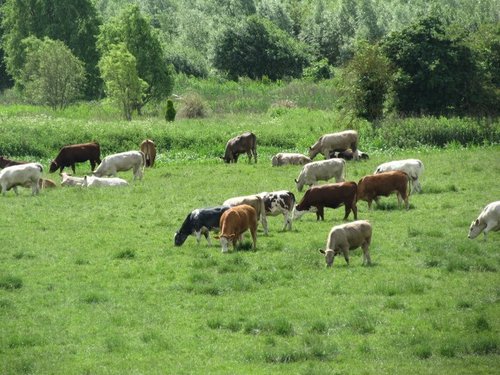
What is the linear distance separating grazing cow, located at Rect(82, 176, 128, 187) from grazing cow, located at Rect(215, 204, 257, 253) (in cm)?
1363

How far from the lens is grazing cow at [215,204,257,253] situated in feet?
84.7

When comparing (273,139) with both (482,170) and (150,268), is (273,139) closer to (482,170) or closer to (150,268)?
(482,170)

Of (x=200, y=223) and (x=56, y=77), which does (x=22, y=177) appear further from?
(x=56, y=77)

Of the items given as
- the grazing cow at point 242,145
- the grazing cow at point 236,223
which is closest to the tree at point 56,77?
the grazing cow at point 242,145

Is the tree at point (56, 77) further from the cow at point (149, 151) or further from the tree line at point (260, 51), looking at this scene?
the cow at point (149, 151)

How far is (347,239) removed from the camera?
23.8 meters

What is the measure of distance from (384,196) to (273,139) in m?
20.1

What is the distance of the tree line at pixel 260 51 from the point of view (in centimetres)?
5472

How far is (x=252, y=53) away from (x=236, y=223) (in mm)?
69452

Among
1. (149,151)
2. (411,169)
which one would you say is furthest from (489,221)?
(149,151)

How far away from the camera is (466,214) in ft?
100

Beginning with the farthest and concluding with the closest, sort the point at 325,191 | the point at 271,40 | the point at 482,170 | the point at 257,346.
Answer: the point at 271,40
the point at 482,170
the point at 325,191
the point at 257,346

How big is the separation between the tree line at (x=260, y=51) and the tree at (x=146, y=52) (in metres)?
0.07

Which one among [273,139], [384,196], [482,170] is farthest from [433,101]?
[384,196]
